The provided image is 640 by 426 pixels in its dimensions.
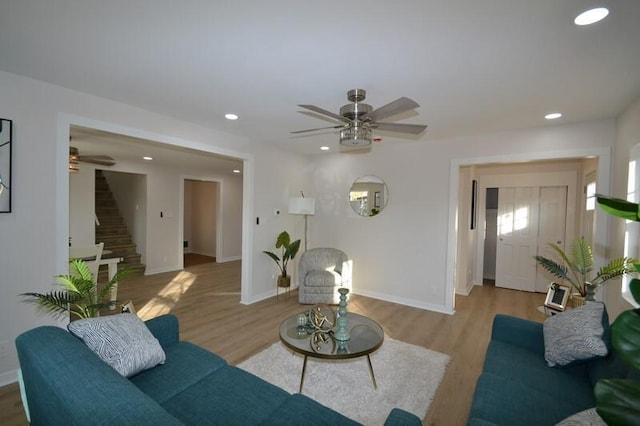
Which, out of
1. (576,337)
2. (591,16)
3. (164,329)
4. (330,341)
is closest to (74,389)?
(164,329)

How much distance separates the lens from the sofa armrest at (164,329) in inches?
82.0

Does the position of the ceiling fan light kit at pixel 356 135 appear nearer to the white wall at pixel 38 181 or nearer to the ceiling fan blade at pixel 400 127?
the ceiling fan blade at pixel 400 127

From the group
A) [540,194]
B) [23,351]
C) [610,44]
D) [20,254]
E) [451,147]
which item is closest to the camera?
[23,351]

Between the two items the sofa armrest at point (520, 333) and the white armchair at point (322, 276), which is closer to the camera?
the sofa armrest at point (520, 333)

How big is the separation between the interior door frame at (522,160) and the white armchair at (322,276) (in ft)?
4.87

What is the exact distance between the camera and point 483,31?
1667 mm

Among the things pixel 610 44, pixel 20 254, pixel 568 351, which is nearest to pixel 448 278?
pixel 568 351

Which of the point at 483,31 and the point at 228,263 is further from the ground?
the point at 483,31

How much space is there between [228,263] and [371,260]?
420 centimetres

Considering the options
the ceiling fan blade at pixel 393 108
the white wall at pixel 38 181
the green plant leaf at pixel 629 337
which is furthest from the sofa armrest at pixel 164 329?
the green plant leaf at pixel 629 337

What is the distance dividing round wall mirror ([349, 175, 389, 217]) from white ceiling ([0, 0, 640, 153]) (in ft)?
6.36

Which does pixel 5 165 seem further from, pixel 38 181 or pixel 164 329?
pixel 164 329

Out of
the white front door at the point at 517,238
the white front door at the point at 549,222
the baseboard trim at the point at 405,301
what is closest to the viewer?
the baseboard trim at the point at 405,301

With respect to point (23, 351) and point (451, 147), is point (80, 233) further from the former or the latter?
point (451, 147)
